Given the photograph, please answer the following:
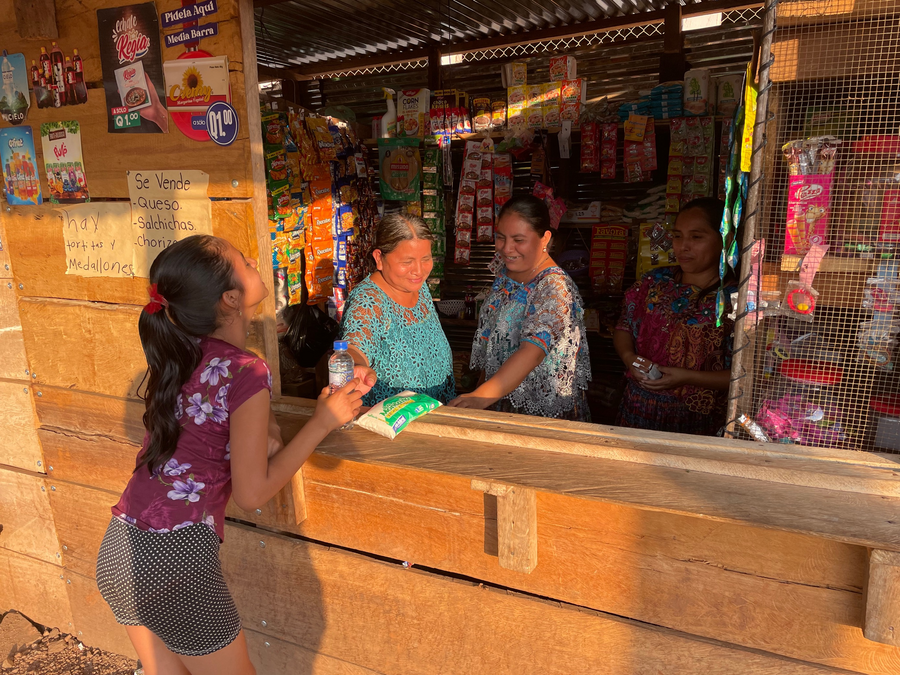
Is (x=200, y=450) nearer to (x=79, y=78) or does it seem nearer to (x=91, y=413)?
(x=91, y=413)

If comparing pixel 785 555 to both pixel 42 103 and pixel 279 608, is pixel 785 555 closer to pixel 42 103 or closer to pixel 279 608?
pixel 279 608

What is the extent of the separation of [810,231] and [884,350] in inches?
14.7

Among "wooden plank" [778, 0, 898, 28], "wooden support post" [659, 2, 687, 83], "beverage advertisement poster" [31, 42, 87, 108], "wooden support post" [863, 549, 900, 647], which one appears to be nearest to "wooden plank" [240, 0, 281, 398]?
"beverage advertisement poster" [31, 42, 87, 108]

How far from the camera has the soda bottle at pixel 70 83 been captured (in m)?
2.60

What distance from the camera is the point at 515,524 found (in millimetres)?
1807

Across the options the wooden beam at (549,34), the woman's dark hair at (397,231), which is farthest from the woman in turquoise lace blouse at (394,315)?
the wooden beam at (549,34)

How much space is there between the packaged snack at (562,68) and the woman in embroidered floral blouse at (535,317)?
6.56ft

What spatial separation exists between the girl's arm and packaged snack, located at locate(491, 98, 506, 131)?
332 cm

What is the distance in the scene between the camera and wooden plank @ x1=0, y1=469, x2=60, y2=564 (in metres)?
3.22

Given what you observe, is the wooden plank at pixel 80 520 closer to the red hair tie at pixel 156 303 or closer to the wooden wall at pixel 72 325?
the wooden wall at pixel 72 325

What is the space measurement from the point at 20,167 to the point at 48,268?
1.58ft

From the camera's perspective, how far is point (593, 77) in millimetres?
5387

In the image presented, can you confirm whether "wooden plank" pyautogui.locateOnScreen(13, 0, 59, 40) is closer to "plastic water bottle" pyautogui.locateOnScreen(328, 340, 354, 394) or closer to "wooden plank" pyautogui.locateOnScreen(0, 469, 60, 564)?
"plastic water bottle" pyautogui.locateOnScreen(328, 340, 354, 394)

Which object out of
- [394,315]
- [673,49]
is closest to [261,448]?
[394,315]
